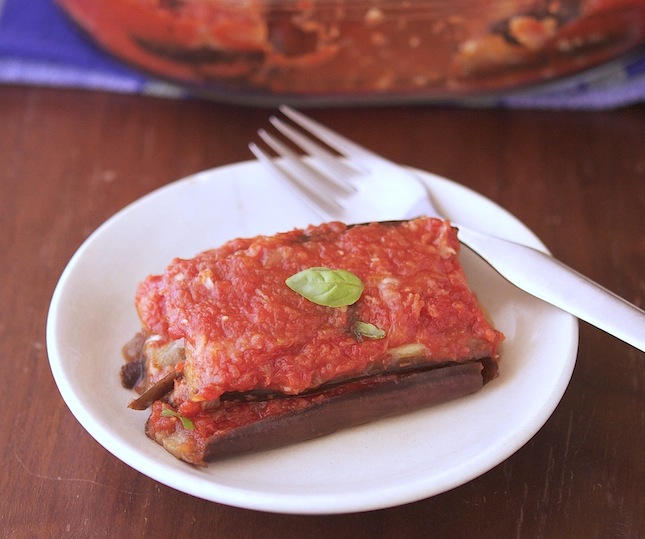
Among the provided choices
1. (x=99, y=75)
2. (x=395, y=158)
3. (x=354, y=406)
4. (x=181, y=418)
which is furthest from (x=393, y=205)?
(x=99, y=75)

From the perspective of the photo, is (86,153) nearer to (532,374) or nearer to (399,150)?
(399,150)

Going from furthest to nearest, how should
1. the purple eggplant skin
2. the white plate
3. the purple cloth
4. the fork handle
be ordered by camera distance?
the purple cloth, the fork handle, the purple eggplant skin, the white plate

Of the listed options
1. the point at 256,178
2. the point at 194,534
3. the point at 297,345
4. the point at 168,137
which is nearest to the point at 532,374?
the point at 297,345

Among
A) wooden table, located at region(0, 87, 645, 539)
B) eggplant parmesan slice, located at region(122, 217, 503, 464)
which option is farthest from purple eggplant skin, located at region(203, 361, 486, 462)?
wooden table, located at region(0, 87, 645, 539)

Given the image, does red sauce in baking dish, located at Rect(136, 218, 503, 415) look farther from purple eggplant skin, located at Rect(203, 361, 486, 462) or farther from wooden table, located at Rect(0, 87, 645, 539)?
wooden table, located at Rect(0, 87, 645, 539)

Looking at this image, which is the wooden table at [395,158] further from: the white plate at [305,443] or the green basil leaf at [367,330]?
the green basil leaf at [367,330]

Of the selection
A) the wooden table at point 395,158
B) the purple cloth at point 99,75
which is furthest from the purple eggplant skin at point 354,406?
the purple cloth at point 99,75
